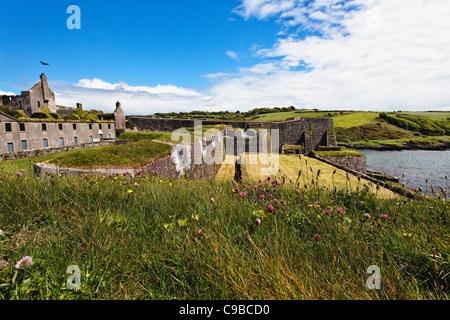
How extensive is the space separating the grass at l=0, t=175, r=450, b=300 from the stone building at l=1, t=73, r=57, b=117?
52.5 metres

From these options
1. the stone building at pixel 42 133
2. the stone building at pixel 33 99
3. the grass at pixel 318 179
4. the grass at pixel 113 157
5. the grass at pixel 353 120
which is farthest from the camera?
the grass at pixel 353 120

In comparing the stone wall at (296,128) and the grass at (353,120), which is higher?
the grass at (353,120)

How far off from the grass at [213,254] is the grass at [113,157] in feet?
16.8

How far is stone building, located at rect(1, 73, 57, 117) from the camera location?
137ft

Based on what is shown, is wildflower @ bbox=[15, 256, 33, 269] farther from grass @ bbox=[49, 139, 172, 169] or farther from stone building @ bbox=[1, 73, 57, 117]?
stone building @ bbox=[1, 73, 57, 117]

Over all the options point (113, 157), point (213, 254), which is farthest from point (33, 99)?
point (213, 254)

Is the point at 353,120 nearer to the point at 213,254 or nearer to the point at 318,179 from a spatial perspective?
the point at 318,179

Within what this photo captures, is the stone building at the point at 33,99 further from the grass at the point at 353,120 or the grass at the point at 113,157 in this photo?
the grass at the point at 353,120

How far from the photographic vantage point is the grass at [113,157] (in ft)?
26.1

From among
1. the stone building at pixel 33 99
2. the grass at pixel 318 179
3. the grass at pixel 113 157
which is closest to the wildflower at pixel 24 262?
the grass at pixel 318 179

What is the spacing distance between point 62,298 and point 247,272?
1372mm

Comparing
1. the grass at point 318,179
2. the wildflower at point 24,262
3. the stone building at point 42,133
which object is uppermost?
the stone building at point 42,133
